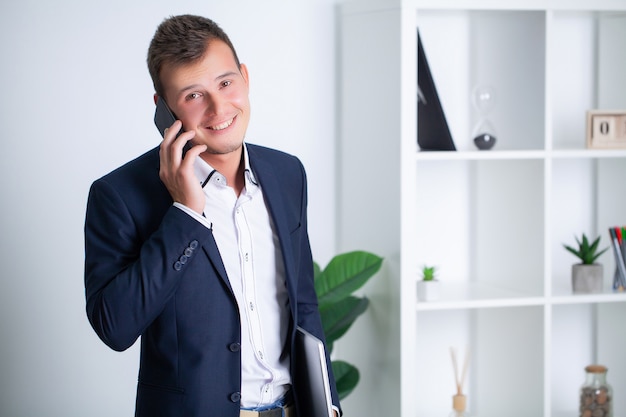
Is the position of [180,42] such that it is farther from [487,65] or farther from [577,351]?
[577,351]

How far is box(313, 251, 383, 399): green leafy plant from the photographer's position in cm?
288

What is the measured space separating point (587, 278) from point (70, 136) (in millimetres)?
1985

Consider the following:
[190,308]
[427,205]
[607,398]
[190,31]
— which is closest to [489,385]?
[607,398]

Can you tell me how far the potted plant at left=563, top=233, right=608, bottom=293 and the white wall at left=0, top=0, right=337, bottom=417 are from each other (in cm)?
127

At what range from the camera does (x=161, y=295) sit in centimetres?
167

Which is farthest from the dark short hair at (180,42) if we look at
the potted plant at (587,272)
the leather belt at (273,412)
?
the potted plant at (587,272)

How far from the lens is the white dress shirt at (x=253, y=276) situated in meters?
1.84

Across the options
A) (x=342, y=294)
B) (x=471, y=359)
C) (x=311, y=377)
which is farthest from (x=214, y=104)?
(x=471, y=359)

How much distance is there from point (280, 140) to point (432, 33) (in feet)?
2.38

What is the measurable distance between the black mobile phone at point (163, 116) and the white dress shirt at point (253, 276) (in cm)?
11

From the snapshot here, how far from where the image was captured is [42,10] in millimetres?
2984

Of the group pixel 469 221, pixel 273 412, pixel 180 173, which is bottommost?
pixel 273 412

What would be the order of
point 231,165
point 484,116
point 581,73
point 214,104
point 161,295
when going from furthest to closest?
point 581,73
point 484,116
point 231,165
point 214,104
point 161,295

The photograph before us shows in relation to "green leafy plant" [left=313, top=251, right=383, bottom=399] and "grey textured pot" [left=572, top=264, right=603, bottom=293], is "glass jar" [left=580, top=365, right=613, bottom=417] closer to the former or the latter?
"grey textured pot" [left=572, top=264, right=603, bottom=293]
